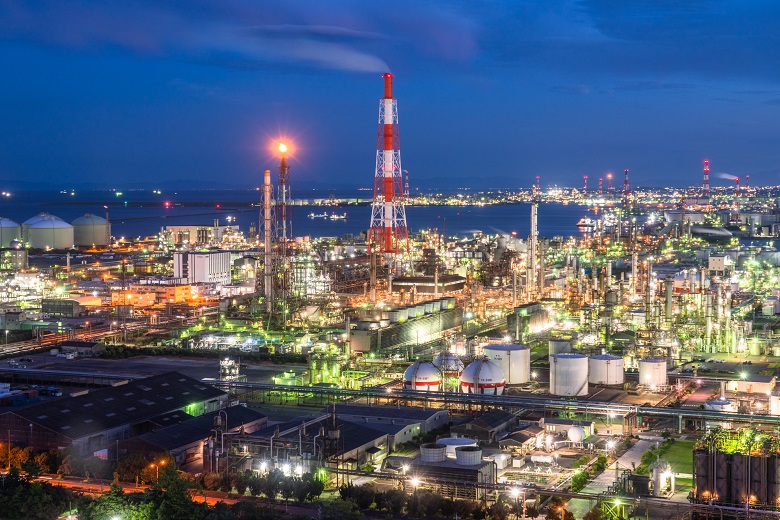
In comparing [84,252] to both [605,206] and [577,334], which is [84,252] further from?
[605,206]

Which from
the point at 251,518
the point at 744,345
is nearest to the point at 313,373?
A: the point at 251,518

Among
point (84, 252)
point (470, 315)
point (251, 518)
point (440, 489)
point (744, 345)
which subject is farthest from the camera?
point (84, 252)

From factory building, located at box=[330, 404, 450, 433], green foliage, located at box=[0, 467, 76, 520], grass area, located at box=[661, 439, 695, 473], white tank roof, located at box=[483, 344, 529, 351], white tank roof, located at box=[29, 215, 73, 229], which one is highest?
white tank roof, located at box=[29, 215, 73, 229]

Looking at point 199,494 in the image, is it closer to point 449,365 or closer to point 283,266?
point 449,365

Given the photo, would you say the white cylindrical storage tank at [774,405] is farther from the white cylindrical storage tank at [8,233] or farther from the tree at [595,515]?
the white cylindrical storage tank at [8,233]

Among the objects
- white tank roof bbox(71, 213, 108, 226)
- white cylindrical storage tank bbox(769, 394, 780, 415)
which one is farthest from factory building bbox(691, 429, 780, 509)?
white tank roof bbox(71, 213, 108, 226)

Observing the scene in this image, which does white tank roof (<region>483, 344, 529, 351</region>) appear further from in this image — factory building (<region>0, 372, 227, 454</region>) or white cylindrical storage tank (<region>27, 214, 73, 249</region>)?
white cylindrical storage tank (<region>27, 214, 73, 249</region>)

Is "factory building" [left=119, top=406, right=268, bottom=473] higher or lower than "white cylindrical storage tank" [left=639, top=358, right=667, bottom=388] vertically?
lower
